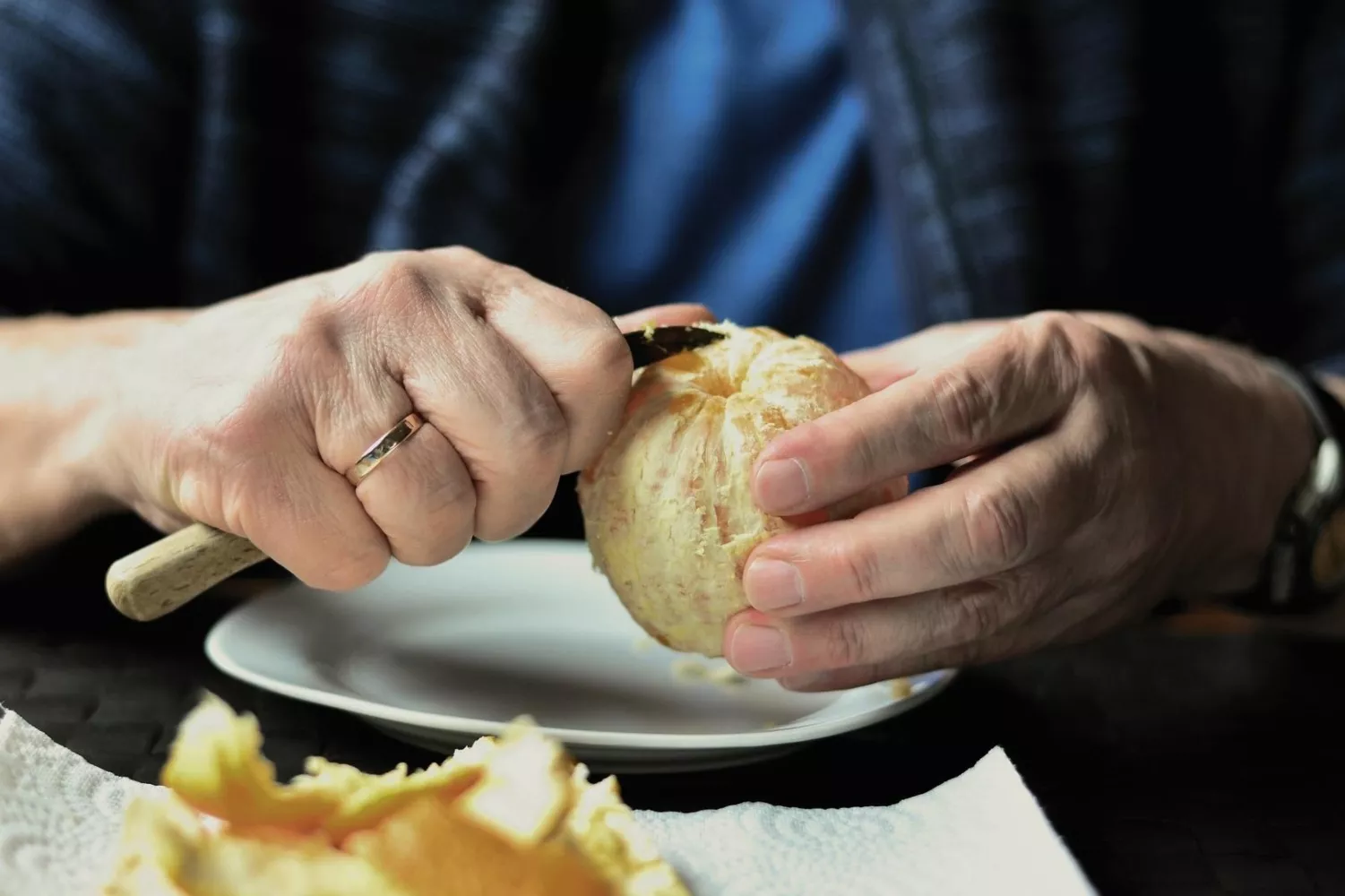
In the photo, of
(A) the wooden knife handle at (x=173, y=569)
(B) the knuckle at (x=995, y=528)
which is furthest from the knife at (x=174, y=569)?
(B) the knuckle at (x=995, y=528)

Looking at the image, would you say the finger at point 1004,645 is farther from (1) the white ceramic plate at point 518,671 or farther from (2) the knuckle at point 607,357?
(2) the knuckle at point 607,357

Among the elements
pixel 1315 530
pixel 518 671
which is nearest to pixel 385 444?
pixel 518 671

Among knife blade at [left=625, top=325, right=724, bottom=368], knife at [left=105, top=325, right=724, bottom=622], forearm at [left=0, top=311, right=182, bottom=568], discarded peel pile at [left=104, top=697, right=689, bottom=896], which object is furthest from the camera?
forearm at [left=0, top=311, right=182, bottom=568]

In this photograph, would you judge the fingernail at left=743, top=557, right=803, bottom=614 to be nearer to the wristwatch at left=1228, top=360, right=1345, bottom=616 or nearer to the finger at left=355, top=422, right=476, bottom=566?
the finger at left=355, top=422, right=476, bottom=566

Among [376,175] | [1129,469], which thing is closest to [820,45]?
[376,175]

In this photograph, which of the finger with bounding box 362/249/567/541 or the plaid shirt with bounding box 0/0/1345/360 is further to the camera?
the plaid shirt with bounding box 0/0/1345/360

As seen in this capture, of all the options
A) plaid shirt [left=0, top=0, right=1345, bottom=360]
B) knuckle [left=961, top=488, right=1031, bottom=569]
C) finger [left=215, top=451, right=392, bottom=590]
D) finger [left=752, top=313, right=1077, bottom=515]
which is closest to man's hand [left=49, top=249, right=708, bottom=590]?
finger [left=215, top=451, right=392, bottom=590]
